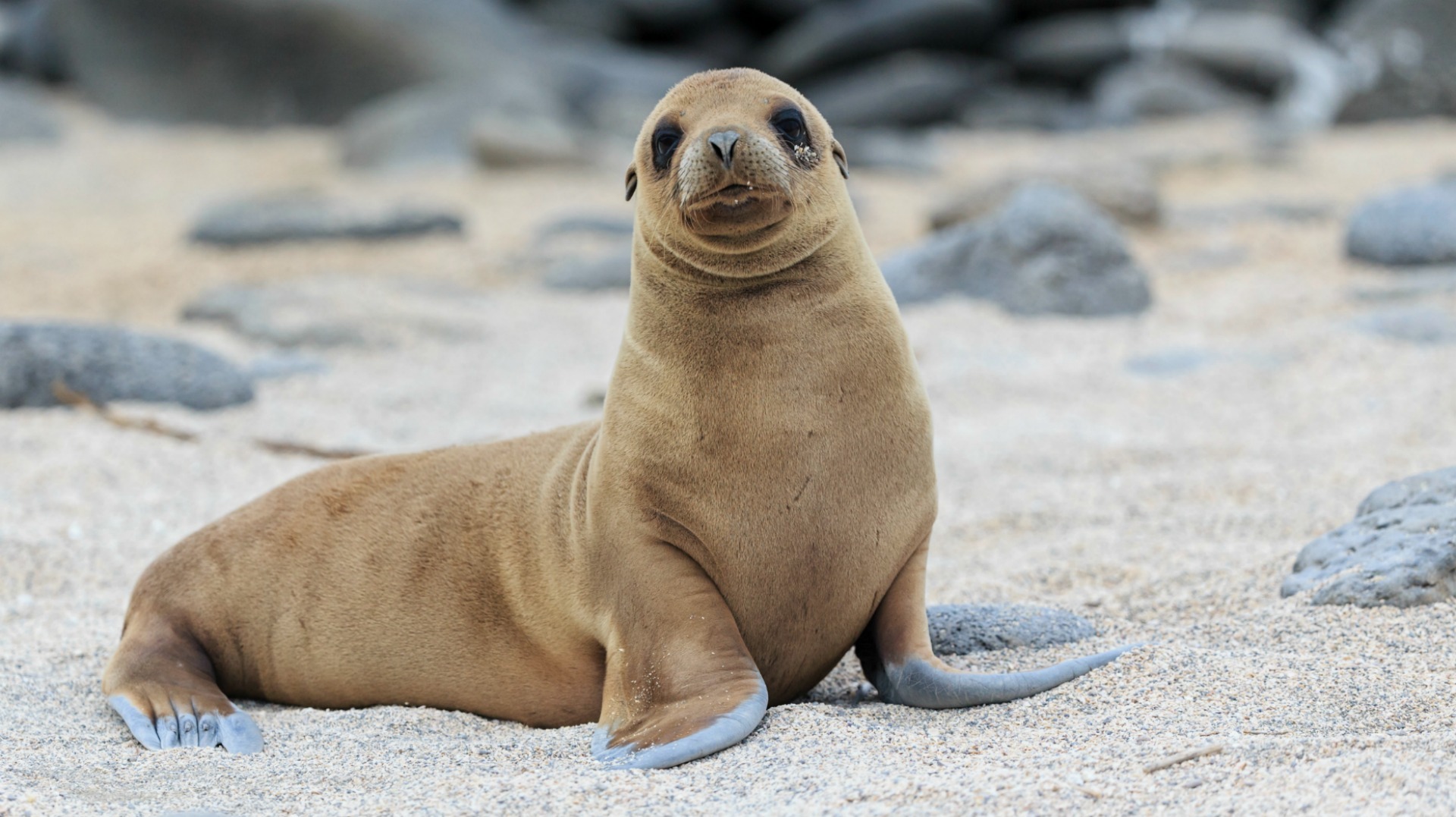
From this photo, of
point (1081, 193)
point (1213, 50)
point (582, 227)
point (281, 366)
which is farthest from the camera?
point (1213, 50)

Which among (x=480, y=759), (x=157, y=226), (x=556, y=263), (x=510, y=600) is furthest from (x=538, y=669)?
(x=157, y=226)

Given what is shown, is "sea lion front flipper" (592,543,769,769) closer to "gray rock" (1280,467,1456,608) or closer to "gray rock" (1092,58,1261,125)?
"gray rock" (1280,467,1456,608)

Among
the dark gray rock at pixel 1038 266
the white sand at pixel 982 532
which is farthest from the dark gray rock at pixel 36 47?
the dark gray rock at pixel 1038 266

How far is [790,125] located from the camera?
120 inches

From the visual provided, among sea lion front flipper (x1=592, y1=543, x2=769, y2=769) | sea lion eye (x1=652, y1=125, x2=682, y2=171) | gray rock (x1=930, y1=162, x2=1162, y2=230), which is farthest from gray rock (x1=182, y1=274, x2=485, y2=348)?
sea lion front flipper (x1=592, y1=543, x2=769, y2=769)

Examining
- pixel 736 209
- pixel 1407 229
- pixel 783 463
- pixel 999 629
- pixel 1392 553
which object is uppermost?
pixel 736 209

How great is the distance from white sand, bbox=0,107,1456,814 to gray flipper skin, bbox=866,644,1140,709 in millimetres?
37

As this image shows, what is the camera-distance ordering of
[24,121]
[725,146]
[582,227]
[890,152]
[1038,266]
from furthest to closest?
[24,121], [890,152], [582,227], [1038,266], [725,146]

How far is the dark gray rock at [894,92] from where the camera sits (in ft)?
59.4

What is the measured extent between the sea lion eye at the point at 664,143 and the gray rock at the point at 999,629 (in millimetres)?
1152

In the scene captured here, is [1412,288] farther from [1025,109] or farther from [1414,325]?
[1025,109]

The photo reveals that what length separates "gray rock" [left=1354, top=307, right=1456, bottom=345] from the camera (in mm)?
6691

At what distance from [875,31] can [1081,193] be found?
28.6 ft

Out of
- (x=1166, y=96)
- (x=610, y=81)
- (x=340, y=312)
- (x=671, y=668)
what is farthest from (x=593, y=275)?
(x=1166, y=96)
